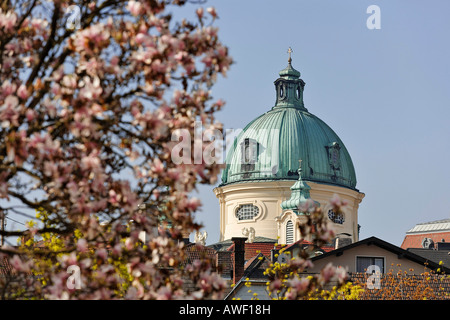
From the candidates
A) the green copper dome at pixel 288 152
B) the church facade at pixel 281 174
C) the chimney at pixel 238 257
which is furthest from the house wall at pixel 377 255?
the green copper dome at pixel 288 152

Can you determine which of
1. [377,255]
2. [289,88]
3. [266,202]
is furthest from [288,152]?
[377,255]

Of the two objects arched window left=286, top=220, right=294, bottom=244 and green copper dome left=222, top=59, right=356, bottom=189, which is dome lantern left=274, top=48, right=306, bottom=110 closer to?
green copper dome left=222, top=59, right=356, bottom=189

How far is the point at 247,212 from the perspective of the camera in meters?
96.8

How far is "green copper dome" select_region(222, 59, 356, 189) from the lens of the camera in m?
98.6

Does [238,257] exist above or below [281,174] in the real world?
below

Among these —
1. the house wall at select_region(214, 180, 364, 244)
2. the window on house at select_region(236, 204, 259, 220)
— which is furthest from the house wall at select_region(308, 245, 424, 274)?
the window on house at select_region(236, 204, 259, 220)

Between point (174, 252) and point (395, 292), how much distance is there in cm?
2404

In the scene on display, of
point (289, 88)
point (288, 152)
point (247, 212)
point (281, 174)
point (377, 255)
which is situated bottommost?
point (377, 255)

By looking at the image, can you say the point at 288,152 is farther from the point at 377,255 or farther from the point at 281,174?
the point at 377,255

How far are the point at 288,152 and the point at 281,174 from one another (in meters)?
2.79

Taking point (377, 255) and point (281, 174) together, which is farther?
point (281, 174)

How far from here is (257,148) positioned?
10094cm
